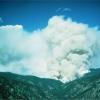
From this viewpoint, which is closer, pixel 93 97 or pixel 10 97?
pixel 10 97

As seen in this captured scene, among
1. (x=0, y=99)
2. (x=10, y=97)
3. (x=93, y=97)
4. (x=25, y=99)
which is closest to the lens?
(x=0, y=99)

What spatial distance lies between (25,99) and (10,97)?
1787 cm

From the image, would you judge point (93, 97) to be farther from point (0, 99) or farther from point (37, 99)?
point (0, 99)

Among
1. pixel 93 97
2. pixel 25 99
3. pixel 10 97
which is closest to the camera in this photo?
pixel 10 97

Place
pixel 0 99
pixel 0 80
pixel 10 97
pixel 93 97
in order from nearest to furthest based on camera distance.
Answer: pixel 0 99 < pixel 10 97 < pixel 0 80 < pixel 93 97

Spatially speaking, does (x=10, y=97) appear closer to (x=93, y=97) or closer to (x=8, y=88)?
(x=8, y=88)

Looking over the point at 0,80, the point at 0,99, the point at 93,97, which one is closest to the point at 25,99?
the point at 0,80

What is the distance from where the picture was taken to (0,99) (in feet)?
408

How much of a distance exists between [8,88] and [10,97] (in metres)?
17.4

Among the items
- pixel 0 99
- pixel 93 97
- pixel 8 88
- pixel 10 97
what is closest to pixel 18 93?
pixel 8 88

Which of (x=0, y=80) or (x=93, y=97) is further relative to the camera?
(x=93, y=97)

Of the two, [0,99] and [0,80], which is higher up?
[0,80]

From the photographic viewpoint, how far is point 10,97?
15012cm

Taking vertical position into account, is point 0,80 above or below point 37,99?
above
